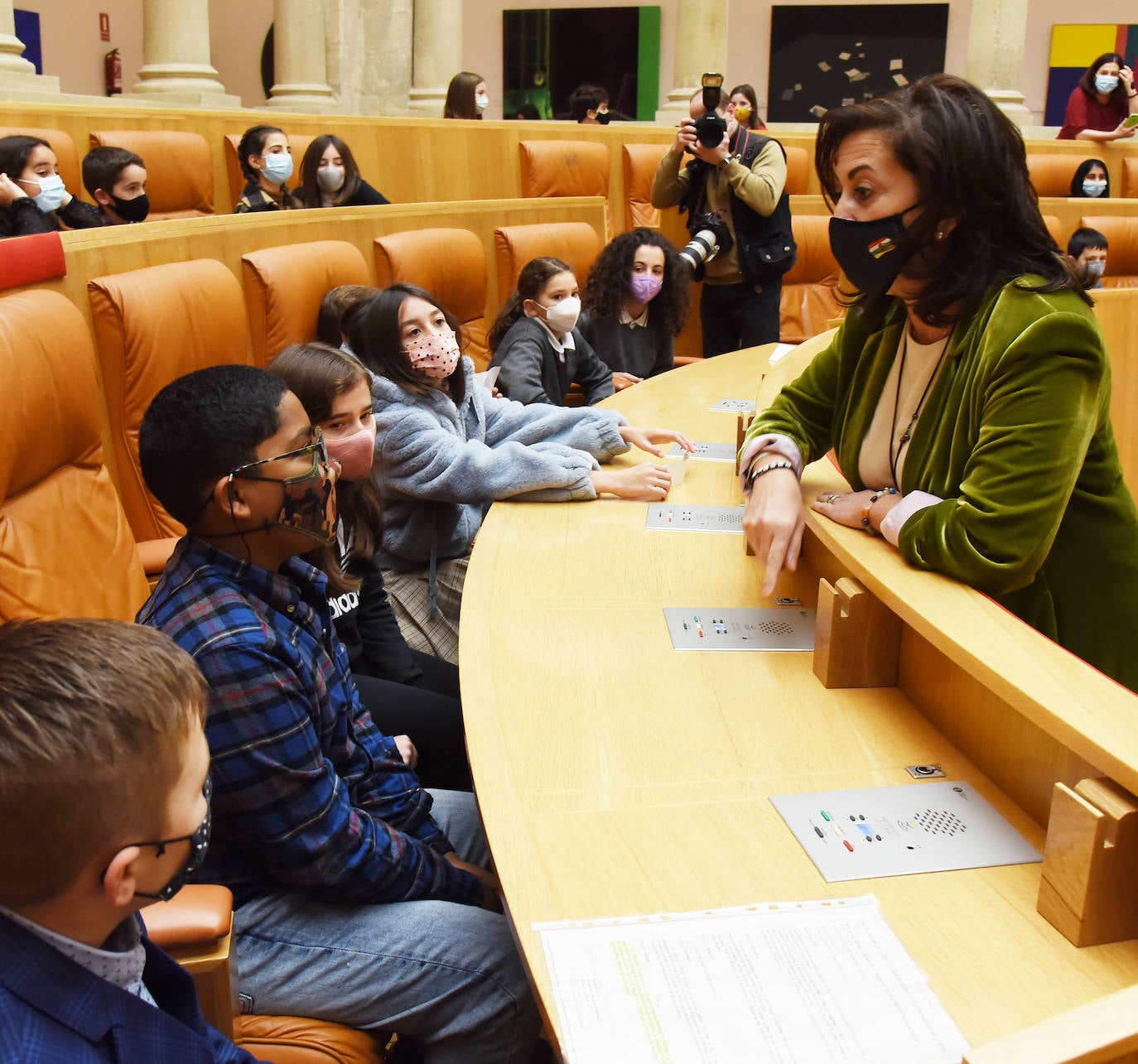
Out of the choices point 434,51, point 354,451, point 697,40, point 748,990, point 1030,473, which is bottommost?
point 748,990

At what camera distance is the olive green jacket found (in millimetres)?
1485

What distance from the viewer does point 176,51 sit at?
26.4 feet

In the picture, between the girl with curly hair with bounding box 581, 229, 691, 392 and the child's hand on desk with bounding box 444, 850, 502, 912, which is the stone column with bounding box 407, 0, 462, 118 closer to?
the girl with curly hair with bounding box 581, 229, 691, 392

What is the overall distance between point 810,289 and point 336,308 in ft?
12.2

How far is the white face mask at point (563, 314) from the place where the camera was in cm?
365

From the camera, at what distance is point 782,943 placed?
1.10 metres

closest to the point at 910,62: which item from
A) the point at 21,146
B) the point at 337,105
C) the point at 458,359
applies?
the point at 337,105

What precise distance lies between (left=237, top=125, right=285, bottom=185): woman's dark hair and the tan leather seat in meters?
0.38

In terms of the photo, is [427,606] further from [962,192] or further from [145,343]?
[962,192]

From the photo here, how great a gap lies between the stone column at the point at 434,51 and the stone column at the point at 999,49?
409cm

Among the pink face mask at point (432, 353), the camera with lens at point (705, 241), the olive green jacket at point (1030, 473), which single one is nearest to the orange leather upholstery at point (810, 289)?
the camera with lens at point (705, 241)

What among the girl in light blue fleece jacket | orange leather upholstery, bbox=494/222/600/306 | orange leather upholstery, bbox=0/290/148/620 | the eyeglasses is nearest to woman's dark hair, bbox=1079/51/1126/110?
orange leather upholstery, bbox=494/222/600/306

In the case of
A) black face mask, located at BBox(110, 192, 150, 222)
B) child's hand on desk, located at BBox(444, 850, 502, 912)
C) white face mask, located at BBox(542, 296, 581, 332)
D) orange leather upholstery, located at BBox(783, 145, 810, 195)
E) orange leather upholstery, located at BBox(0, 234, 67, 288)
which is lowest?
child's hand on desk, located at BBox(444, 850, 502, 912)

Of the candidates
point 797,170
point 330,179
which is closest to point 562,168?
point 797,170
